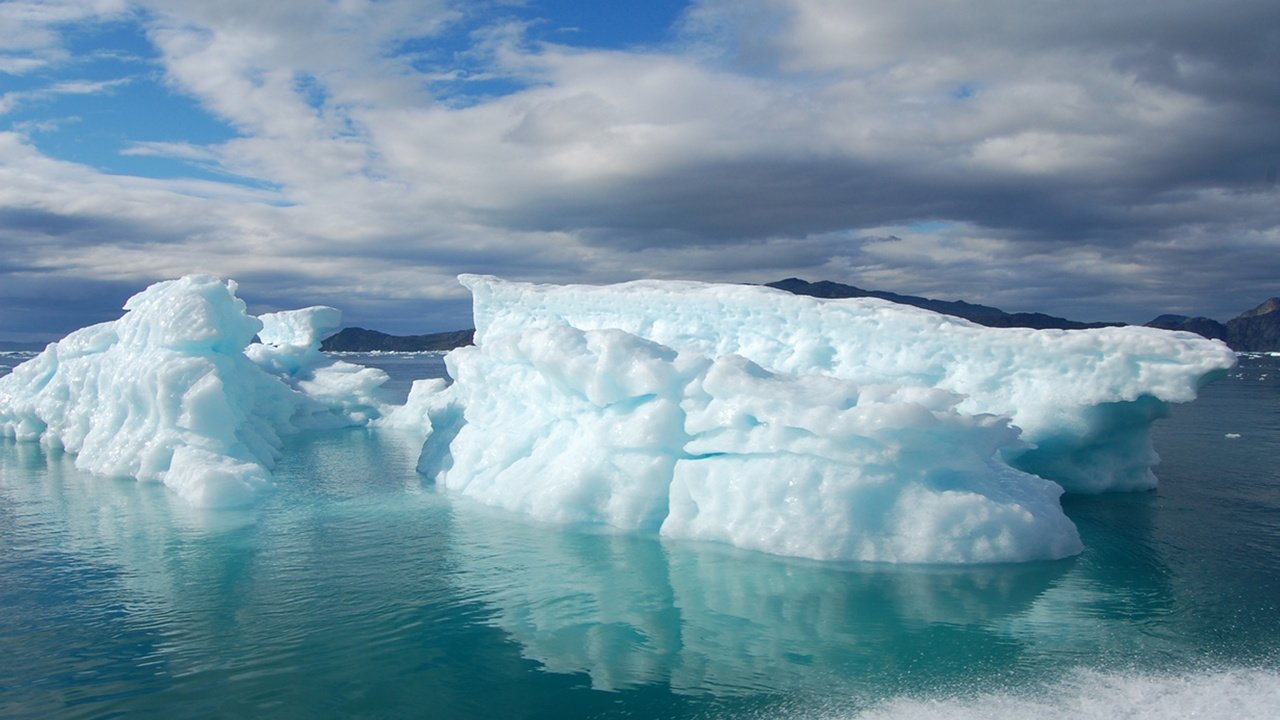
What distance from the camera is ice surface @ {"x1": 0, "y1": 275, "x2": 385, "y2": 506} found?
17141 millimetres

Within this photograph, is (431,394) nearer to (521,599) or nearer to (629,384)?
(629,384)

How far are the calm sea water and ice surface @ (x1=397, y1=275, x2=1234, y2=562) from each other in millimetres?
567

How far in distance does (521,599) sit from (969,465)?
5.78 metres

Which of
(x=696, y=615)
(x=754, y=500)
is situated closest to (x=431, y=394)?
(x=754, y=500)

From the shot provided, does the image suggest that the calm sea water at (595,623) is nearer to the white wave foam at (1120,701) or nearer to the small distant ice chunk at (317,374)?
the white wave foam at (1120,701)

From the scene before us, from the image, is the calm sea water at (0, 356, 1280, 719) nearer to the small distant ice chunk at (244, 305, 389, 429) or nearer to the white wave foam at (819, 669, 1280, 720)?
the white wave foam at (819, 669, 1280, 720)

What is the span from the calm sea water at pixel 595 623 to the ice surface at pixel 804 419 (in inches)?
22.3

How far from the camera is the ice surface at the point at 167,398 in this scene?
17141 millimetres

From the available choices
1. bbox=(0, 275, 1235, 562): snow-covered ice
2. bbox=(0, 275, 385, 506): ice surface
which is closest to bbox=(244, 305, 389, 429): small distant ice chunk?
bbox=(0, 275, 385, 506): ice surface

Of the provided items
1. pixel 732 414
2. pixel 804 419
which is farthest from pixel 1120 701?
pixel 732 414

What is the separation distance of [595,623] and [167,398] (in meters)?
13.0

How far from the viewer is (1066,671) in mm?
7363

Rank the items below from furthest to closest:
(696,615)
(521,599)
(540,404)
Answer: (540,404) < (521,599) < (696,615)

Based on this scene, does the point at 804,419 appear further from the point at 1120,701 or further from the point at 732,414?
the point at 1120,701
